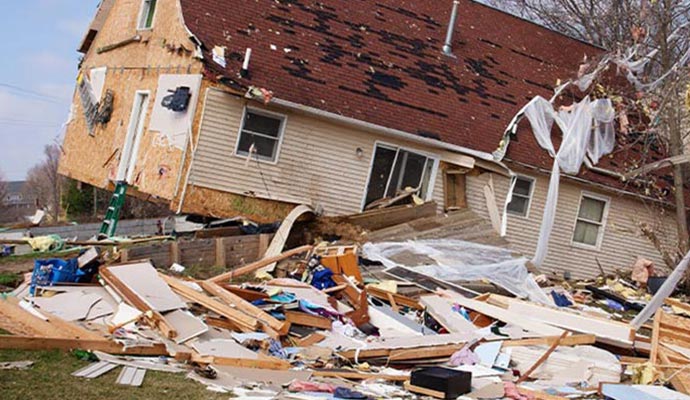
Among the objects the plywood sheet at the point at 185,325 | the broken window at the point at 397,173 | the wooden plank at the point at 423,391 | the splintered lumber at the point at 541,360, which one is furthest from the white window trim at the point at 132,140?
the wooden plank at the point at 423,391

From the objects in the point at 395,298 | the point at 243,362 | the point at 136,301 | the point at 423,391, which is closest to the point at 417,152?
the point at 395,298

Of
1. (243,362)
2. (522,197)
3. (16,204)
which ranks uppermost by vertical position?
(522,197)

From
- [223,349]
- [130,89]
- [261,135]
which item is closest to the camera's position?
[223,349]

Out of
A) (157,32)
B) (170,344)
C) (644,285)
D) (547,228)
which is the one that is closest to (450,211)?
(547,228)

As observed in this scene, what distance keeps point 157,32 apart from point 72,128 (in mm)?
5491

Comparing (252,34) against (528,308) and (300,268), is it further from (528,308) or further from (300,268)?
(528,308)

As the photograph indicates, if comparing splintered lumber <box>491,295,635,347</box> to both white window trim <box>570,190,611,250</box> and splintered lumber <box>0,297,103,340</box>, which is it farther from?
white window trim <box>570,190,611,250</box>

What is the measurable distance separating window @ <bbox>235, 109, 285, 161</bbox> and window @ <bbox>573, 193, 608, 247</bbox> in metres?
8.11

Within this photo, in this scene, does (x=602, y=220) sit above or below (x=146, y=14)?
below

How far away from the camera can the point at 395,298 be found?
12227 millimetres

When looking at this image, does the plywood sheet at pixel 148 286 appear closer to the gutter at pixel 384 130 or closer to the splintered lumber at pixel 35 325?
the splintered lumber at pixel 35 325

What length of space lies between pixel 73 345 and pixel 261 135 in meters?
8.97

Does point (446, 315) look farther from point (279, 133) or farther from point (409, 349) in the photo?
point (279, 133)

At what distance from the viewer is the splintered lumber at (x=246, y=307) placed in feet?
32.0
